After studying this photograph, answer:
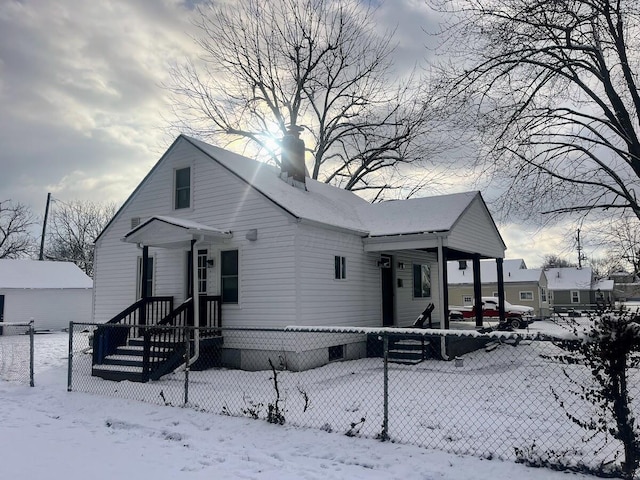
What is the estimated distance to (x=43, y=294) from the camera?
2911cm

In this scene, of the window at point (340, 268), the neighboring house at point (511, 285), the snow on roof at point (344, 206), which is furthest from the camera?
the neighboring house at point (511, 285)

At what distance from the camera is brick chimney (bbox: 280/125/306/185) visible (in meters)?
15.7

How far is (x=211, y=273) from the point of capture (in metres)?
13.2

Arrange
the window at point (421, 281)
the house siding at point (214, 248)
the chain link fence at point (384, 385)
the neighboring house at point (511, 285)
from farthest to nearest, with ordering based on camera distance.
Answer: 1. the neighboring house at point (511, 285)
2. the window at point (421, 281)
3. the house siding at point (214, 248)
4. the chain link fence at point (384, 385)

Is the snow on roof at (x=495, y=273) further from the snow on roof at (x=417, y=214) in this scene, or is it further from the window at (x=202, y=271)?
the window at (x=202, y=271)

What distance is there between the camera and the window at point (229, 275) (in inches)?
502

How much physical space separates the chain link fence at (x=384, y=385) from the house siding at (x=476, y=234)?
9.69ft

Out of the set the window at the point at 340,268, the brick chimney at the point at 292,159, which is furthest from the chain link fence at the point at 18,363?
the brick chimney at the point at 292,159

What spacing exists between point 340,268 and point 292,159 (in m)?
4.25

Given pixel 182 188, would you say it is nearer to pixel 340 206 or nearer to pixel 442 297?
pixel 340 206

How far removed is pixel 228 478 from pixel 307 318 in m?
7.13

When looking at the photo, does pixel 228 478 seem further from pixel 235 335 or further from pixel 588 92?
pixel 588 92

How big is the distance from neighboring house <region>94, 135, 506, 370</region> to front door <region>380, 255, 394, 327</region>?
34mm

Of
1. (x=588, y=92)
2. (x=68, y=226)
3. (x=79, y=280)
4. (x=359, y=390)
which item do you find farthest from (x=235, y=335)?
(x=68, y=226)
